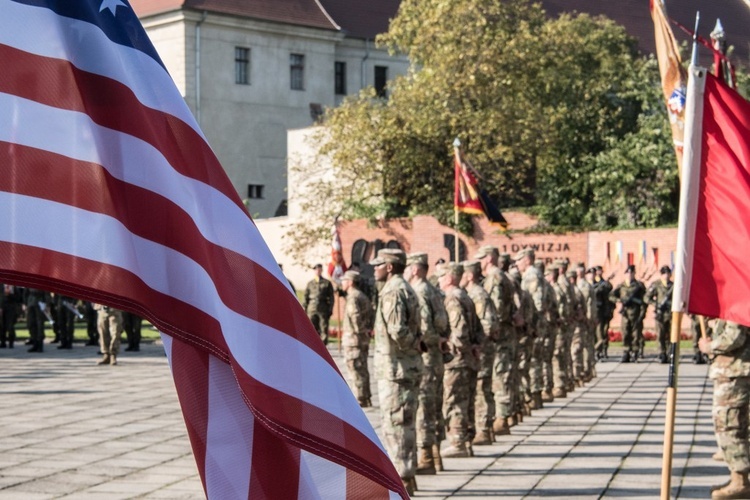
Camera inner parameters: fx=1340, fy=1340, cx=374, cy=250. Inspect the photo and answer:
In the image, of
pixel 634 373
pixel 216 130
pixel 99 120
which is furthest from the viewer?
pixel 216 130

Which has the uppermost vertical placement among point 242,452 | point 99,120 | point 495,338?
point 99,120

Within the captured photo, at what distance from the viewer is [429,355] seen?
1257cm

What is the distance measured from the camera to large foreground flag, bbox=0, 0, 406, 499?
2.91 metres

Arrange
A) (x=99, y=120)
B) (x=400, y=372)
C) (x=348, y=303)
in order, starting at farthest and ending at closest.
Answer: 1. (x=348, y=303)
2. (x=400, y=372)
3. (x=99, y=120)

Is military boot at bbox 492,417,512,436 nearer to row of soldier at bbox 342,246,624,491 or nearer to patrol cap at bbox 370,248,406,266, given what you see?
row of soldier at bbox 342,246,624,491

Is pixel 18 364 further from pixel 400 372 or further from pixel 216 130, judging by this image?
pixel 216 130

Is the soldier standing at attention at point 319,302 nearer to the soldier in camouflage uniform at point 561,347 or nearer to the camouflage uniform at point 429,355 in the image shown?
the soldier in camouflage uniform at point 561,347

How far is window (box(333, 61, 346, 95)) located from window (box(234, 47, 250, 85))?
17.6 feet

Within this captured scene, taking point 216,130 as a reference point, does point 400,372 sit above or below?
below

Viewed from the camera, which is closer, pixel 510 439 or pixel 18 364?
pixel 510 439

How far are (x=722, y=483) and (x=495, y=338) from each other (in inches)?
154

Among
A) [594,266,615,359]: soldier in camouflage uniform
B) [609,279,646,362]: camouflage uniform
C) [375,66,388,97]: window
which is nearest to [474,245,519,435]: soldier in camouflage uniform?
[609,279,646,362]: camouflage uniform

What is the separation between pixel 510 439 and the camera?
48.4ft

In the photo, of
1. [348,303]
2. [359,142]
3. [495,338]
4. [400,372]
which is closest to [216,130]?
[359,142]
